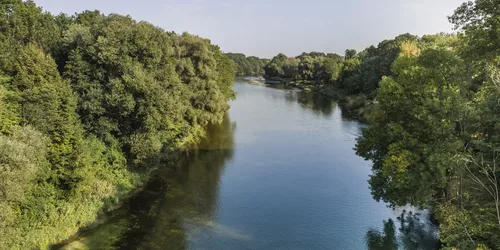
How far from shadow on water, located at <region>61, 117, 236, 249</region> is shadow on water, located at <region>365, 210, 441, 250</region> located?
1331cm

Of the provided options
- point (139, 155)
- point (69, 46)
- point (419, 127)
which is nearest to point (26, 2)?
point (69, 46)

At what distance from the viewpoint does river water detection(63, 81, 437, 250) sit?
26.0 metres

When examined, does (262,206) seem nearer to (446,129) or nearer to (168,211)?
(168,211)

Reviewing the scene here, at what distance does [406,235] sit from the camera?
26828 millimetres

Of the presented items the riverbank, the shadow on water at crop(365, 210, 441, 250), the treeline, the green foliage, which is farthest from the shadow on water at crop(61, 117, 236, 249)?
the riverbank

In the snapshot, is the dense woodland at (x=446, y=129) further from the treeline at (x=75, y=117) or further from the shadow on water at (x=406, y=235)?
the treeline at (x=75, y=117)

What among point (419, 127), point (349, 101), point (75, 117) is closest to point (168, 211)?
point (75, 117)

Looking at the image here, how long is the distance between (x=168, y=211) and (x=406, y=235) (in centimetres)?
1982

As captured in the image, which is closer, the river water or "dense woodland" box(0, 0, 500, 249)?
"dense woodland" box(0, 0, 500, 249)

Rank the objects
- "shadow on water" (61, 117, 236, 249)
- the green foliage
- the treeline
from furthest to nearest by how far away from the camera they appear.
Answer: "shadow on water" (61, 117, 236, 249) < the treeline < the green foliage

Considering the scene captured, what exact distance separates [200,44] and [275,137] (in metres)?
19.0

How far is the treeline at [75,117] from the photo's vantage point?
75.5 ft

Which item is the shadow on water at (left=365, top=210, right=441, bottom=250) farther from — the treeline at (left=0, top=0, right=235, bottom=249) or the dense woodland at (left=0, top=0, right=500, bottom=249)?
the treeline at (left=0, top=0, right=235, bottom=249)

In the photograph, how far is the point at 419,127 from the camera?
948 inches
